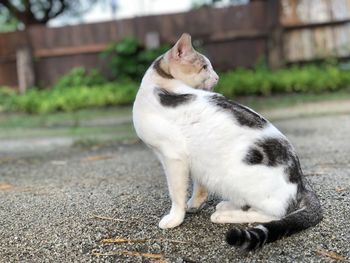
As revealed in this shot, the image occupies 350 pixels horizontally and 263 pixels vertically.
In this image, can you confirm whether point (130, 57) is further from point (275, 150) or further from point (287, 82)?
point (275, 150)

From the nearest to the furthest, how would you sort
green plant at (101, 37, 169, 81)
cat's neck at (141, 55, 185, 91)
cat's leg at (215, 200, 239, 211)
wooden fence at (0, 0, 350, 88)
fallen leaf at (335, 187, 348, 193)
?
cat's leg at (215, 200, 239, 211)
cat's neck at (141, 55, 185, 91)
fallen leaf at (335, 187, 348, 193)
wooden fence at (0, 0, 350, 88)
green plant at (101, 37, 169, 81)

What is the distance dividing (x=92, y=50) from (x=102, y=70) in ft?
2.03

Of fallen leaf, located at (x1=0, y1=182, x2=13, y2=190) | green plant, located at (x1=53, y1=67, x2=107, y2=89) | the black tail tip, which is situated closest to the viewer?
the black tail tip

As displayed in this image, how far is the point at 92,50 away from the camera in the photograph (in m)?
13.3

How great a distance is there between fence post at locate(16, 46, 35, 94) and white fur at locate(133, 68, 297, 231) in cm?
1137

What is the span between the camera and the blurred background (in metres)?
10.6

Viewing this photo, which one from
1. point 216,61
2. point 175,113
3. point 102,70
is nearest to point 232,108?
point 175,113

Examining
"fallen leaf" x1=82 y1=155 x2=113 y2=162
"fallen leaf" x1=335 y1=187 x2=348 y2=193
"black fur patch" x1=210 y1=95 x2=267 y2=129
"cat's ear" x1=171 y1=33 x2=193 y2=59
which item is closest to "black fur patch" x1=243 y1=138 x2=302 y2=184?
"black fur patch" x1=210 y1=95 x2=267 y2=129

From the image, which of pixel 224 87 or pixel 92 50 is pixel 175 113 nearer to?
pixel 224 87

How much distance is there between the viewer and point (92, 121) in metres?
9.70

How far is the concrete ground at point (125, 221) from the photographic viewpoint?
2.26 m

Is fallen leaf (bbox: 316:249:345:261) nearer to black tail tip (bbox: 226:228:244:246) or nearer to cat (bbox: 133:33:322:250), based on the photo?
cat (bbox: 133:33:322:250)

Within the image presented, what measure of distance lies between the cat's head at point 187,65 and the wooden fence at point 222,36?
368 inches

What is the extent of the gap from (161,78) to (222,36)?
9.89m
